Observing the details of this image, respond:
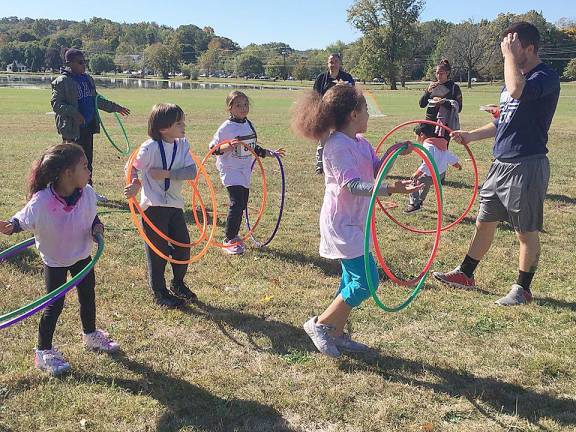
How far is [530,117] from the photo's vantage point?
5.27 metres

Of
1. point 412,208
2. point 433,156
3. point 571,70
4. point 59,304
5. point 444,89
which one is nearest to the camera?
point 59,304

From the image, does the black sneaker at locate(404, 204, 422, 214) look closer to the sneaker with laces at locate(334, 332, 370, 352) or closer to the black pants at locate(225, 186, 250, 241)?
the black pants at locate(225, 186, 250, 241)

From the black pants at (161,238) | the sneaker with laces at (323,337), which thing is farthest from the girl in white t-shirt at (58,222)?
the sneaker with laces at (323,337)

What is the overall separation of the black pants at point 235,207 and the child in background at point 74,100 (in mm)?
3154

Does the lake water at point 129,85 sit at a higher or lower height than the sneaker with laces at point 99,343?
higher

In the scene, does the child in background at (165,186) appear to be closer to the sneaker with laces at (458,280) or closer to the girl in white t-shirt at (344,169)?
the girl in white t-shirt at (344,169)

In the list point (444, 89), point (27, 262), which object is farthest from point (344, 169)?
point (444, 89)

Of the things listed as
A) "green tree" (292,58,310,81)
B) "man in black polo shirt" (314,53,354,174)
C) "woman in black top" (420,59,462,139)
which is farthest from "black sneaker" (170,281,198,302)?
"green tree" (292,58,310,81)

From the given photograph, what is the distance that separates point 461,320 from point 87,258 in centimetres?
328

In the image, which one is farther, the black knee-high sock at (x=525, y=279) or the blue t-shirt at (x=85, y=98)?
the blue t-shirt at (x=85, y=98)

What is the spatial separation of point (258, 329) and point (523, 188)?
109 inches

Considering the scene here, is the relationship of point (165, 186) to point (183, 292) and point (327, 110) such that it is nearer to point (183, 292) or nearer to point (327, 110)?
point (183, 292)

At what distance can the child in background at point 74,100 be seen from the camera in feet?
28.1

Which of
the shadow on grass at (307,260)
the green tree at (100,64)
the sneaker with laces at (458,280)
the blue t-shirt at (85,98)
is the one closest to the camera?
the sneaker with laces at (458,280)
